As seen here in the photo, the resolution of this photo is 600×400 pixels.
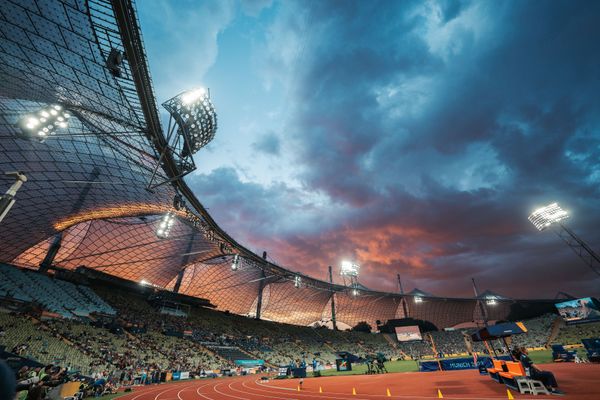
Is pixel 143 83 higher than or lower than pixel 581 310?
higher

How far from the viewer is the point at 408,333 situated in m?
75.9

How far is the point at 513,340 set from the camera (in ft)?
216

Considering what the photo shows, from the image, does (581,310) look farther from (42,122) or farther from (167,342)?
(42,122)

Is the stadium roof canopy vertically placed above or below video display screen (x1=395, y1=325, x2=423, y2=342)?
above

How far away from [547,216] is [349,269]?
42.6 metres

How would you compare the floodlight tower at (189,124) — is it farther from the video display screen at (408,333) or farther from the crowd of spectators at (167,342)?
the video display screen at (408,333)

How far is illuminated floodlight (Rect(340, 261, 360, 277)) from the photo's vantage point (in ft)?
219

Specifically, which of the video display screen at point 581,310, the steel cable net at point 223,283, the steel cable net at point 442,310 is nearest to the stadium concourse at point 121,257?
the steel cable net at point 223,283

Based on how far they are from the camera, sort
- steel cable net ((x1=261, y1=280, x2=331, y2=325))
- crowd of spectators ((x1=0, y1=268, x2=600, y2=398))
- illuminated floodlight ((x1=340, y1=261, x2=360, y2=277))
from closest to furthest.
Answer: crowd of spectators ((x1=0, y1=268, x2=600, y2=398)) → illuminated floodlight ((x1=340, y1=261, x2=360, y2=277)) → steel cable net ((x1=261, y1=280, x2=331, y2=325))

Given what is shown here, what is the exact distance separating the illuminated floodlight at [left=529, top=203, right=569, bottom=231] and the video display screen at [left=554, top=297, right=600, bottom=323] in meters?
35.4

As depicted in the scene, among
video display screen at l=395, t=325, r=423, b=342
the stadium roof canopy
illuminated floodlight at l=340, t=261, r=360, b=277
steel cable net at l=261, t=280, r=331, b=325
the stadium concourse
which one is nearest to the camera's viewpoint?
the stadium roof canopy

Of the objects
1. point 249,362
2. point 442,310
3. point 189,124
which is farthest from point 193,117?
point 442,310

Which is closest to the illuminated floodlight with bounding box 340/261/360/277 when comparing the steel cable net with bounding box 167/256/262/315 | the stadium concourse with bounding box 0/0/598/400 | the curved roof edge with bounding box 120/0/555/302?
the stadium concourse with bounding box 0/0/598/400

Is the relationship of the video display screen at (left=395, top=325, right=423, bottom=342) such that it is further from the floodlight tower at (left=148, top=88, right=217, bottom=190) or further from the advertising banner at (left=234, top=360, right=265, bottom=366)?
the floodlight tower at (left=148, top=88, right=217, bottom=190)
